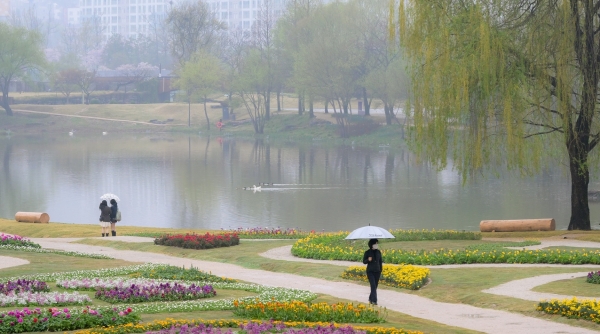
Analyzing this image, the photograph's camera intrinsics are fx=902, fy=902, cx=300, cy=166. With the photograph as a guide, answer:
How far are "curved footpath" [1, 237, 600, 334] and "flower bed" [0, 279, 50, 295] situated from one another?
18.0ft

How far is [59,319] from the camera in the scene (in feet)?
51.1

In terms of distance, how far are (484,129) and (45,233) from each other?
63.7 feet

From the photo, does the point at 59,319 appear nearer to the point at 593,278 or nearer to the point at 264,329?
the point at 264,329

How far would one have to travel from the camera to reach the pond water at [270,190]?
51094mm

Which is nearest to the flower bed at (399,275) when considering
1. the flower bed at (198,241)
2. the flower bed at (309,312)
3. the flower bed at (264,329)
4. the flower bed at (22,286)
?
the flower bed at (309,312)

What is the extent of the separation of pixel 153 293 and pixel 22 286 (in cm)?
293

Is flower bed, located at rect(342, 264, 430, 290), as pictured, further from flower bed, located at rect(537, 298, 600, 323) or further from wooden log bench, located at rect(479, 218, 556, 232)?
wooden log bench, located at rect(479, 218, 556, 232)

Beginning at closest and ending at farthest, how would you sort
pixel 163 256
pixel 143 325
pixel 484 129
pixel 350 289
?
pixel 143 325 → pixel 350 289 → pixel 163 256 → pixel 484 129

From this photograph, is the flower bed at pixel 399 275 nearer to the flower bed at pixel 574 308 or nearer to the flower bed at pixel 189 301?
the flower bed at pixel 189 301

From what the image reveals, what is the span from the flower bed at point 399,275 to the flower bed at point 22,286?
7.70 m

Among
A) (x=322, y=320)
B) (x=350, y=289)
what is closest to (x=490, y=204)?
(x=350, y=289)

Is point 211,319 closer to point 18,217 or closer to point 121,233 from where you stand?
point 121,233

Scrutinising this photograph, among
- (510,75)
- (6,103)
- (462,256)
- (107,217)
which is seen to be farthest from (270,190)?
(6,103)

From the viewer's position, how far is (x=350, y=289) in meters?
22.0
